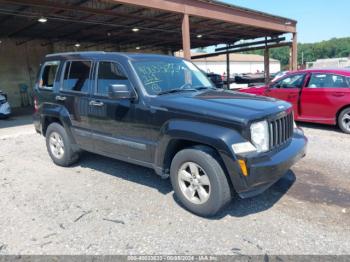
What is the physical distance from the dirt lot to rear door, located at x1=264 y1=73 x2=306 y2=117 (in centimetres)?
311

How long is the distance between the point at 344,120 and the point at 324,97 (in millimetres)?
734

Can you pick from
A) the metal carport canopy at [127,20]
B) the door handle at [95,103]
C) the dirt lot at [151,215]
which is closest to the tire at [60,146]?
the dirt lot at [151,215]

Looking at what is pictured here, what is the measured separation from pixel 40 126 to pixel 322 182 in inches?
201

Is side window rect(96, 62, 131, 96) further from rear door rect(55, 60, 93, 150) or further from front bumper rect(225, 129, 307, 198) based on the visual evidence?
front bumper rect(225, 129, 307, 198)

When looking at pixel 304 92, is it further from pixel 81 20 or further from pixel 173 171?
pixel 81 20

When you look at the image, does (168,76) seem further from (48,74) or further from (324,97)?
(324,97)

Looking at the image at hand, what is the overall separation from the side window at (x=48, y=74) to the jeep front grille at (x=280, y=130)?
13.2 feet

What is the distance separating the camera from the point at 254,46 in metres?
25.2

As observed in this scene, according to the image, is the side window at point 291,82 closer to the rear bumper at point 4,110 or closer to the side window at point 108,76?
the side window at point 108,76

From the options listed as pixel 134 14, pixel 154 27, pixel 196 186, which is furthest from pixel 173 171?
pixel 154 27

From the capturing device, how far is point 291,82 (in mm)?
9094

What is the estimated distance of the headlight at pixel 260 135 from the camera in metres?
3.57

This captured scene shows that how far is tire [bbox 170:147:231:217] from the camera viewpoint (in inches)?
143

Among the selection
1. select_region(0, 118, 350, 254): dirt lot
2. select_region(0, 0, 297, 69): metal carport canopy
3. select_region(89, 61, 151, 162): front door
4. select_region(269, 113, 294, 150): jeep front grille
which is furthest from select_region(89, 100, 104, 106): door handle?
select_region(0, 0, 297, 69): metal carport canopy
